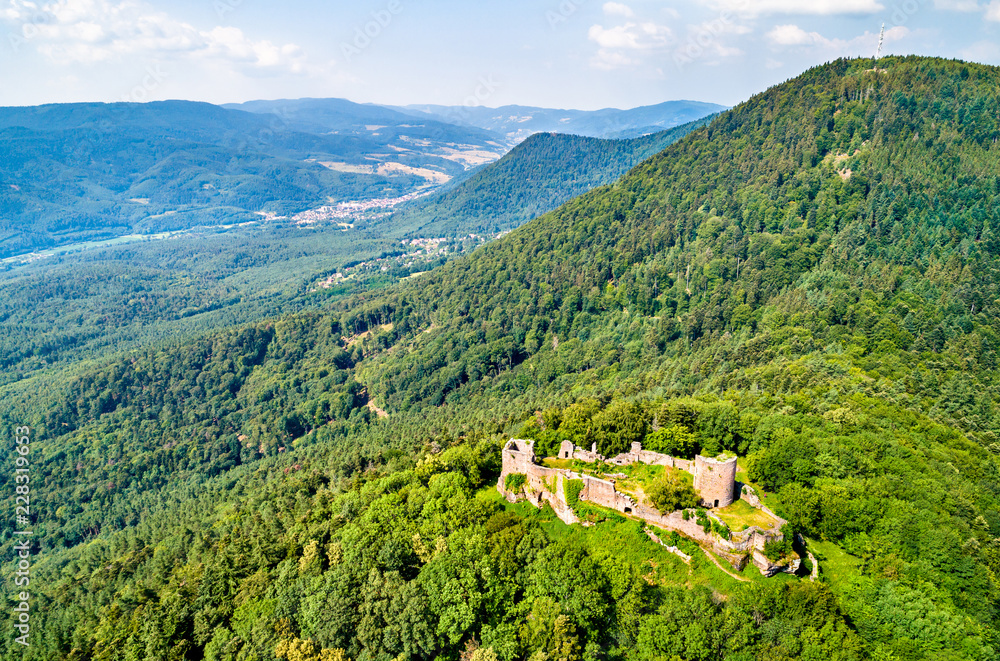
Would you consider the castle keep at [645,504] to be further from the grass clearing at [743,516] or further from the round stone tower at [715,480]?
the grass clearing at [743,516]

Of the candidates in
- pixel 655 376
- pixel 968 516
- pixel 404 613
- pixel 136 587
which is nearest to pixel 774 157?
pixel 655 376

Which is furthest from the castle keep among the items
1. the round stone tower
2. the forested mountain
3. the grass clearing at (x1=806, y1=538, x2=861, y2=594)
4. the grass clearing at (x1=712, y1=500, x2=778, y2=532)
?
the grass clearing at (x1=806, y1=538, x2=861, y2=594)

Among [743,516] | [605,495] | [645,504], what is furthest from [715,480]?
[605,495]

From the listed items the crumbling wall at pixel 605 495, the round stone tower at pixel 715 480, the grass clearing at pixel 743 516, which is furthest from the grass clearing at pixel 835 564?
the crumbling wall at pixel 605 495

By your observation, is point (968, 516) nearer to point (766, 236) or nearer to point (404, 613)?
point (404, 613)

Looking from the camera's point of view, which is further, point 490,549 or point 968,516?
point 968,516

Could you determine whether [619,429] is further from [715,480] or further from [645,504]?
[715,480]
